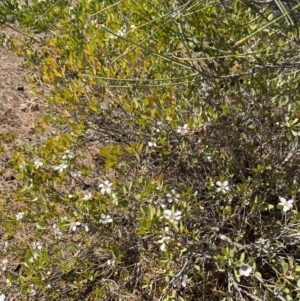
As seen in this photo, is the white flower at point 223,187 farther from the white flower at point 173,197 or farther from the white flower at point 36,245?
the white flower at point 36,245

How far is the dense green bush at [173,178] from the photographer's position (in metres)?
2.17

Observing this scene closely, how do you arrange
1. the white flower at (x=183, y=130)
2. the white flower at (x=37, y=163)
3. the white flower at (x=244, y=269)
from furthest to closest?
1. the white flower at (x=37, y=163)
2. the white flower at (x=183, y=130)
3. the white flower at (x=244, y=269)

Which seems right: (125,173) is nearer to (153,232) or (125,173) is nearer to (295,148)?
(153,232)

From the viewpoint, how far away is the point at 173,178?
Result: 2.52 meters

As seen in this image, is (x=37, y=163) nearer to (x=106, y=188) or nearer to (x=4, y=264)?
(x=106, y=188)

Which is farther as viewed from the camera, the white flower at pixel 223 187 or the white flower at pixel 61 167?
the white flower at pixel 61 167

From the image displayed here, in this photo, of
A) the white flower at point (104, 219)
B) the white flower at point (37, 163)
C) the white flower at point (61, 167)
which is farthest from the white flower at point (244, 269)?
the white flower at point (37, 163)

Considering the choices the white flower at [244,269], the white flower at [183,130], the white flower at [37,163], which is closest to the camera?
the white flower at [244,269]

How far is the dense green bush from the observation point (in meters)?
2.17

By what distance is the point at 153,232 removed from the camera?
6.46ft

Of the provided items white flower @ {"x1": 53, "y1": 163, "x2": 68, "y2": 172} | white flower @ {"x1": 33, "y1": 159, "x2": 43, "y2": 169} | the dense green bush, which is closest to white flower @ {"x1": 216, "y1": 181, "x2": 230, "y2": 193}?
the dense green bush

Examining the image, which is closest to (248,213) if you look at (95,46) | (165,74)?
(165,74)

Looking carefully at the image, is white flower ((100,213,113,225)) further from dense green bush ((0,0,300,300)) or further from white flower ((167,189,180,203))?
white flower ((167,189,180,203))

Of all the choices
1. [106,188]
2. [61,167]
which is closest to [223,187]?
[106,188]
